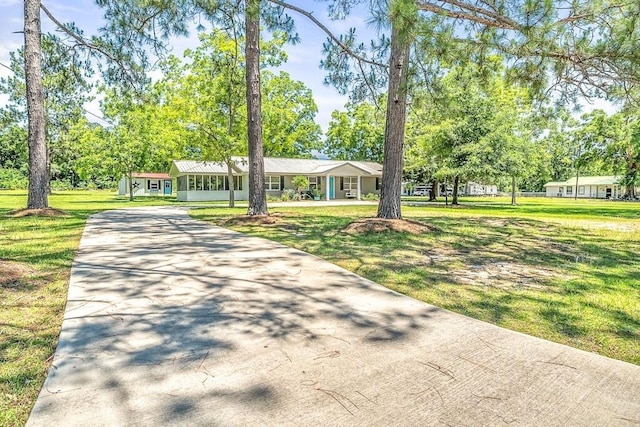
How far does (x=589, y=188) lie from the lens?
194 feet

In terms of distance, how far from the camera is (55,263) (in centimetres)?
560

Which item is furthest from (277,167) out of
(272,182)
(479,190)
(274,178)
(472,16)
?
(479,190)

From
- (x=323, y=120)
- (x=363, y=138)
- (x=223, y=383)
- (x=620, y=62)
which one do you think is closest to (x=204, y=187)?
(x=323, y=120)

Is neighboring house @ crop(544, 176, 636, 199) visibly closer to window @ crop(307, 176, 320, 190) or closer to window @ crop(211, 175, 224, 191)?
window @ crop(307, 176, 320, 190)

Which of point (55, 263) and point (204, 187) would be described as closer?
point (55, 263)

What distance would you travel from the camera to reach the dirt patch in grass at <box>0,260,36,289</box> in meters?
4.43

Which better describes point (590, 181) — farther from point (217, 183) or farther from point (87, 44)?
point (87, 44)

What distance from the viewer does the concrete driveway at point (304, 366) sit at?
207cm

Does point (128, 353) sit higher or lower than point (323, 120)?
lower

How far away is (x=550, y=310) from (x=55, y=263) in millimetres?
6339

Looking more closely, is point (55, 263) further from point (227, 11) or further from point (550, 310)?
point (227, 11)

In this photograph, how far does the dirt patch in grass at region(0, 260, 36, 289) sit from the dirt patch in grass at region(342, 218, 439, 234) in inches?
237

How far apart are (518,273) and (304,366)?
158 inches

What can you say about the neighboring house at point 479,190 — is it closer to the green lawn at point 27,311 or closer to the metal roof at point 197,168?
the metal roof at point 197,168
